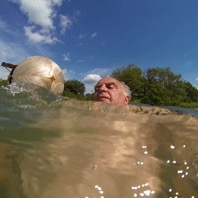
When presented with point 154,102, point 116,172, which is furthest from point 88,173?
point 154,102

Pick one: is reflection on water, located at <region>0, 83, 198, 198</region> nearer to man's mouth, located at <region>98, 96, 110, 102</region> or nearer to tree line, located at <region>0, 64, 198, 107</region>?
man's mouth, located at <region>98, 96, 110, 102</region>

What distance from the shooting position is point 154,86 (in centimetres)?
7500

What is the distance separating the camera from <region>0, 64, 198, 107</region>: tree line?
7200cm

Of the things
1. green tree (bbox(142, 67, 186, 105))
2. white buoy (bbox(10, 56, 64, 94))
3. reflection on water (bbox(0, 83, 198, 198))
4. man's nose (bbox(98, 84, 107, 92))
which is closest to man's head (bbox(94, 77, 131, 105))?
man's nose (bbox(98, 84, 107, 92))

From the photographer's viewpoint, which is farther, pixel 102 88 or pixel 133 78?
pixel 133 78

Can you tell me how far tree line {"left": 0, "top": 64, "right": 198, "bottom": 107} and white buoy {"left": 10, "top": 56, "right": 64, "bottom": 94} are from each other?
60291mm

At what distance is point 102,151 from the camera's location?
2.53 m

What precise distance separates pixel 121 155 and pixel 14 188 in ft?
2.71

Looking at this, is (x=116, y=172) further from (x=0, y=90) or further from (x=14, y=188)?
(x=0, y=90)

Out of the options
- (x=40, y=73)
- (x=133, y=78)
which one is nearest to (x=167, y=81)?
(x=133, y=78)

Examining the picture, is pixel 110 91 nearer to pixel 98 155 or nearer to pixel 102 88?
pixel 102 88

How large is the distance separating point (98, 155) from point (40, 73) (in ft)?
15.6

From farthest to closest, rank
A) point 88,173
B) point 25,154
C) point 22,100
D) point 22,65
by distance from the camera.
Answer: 1. point 22,65
2. point 22,100
3. point 25,154
4. point 88,173

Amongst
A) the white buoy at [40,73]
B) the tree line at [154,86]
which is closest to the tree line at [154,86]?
the tree line at [154,86]
